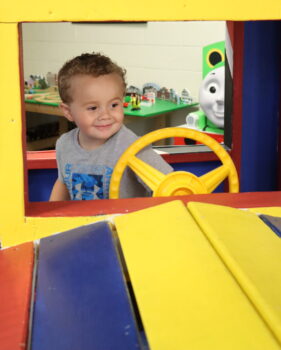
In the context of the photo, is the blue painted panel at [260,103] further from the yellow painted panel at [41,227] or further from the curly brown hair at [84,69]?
the yellow painted panel at [41,227]

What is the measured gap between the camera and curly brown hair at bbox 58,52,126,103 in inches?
65.3

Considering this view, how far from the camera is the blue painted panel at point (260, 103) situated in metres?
2.02

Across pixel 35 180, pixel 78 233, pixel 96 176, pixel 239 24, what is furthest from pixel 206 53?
pixel 78 233

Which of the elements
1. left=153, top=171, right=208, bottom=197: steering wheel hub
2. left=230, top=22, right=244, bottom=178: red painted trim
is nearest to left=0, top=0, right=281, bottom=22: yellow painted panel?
left=153, top=171, right=208, bottom=197: steering wheel hub

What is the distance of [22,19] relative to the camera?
857 mm

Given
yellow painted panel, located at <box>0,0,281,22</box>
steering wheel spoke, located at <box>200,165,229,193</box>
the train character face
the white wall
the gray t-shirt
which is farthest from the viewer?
the white wall

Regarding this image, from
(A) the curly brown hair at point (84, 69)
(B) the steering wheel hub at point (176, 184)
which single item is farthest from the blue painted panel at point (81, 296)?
(A) the curly brown hair at point (84, 69)

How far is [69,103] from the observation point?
1.72m

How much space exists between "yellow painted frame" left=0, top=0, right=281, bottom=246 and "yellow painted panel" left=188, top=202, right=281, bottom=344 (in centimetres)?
28

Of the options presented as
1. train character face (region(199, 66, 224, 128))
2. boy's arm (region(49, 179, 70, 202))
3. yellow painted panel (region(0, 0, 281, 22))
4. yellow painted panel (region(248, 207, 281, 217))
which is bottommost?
boy's arm (region(49, 179, 70, 202))

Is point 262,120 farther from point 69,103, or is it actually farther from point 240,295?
point 240,295

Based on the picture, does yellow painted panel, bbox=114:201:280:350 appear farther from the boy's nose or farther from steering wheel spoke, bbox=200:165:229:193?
the boy's nose

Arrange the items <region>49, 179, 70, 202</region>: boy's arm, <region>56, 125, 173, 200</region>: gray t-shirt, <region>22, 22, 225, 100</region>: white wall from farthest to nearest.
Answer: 1. <region>22, 22, 225, 100</region>: white wall
2. <region>49, 179, 70, 202</region>: boy's arm
3. <region>56, 125, 173, 200</region>: gray t-shirt

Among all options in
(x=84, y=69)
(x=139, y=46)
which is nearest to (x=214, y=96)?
(x=139, y=46)
